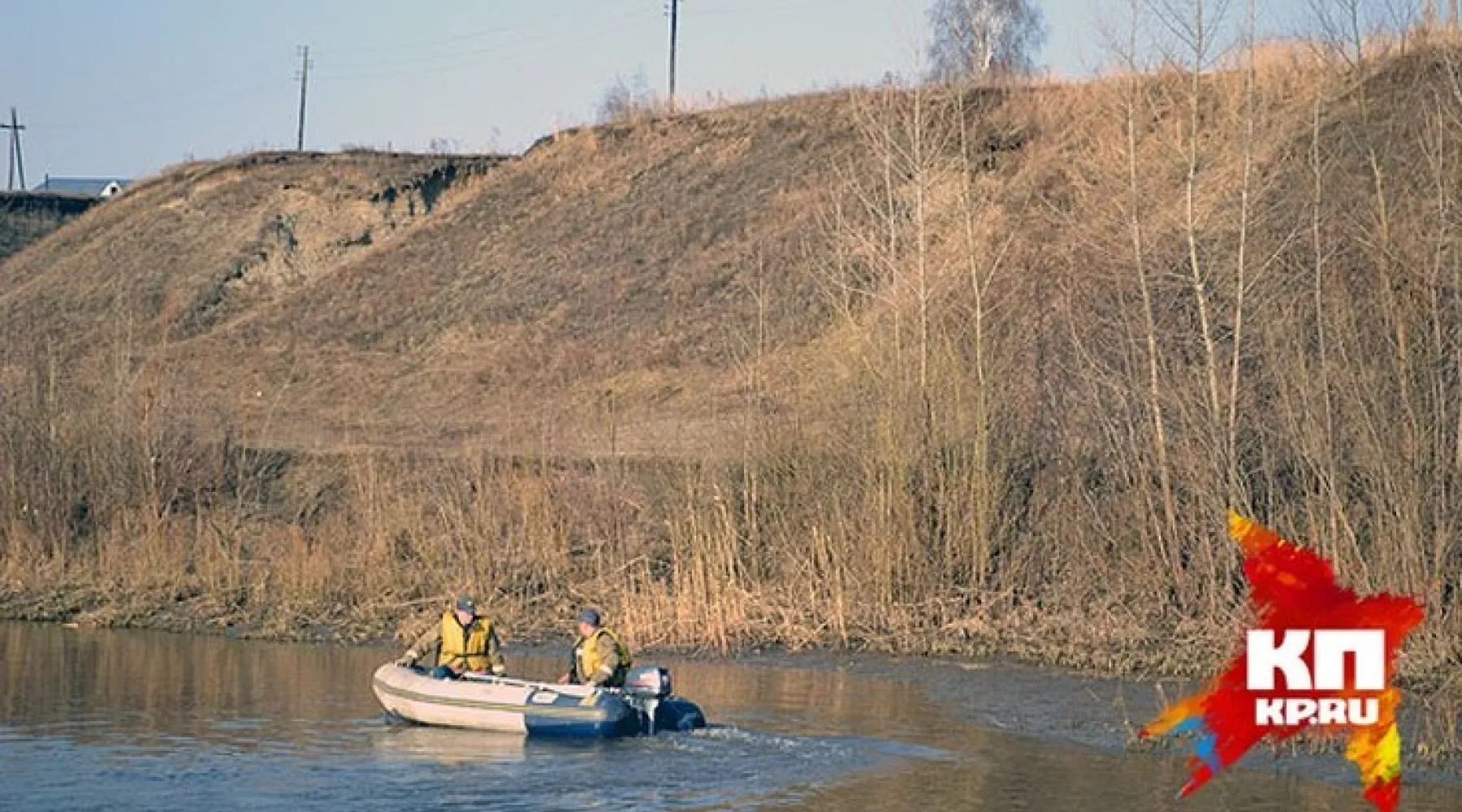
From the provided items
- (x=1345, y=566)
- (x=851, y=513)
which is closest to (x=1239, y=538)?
(x=1345, y=566)

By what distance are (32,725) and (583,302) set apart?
29325 millimetres

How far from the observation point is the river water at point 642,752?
1694 cm

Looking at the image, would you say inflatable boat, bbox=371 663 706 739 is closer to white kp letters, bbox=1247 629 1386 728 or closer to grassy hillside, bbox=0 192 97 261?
white kp letters, bbox=1247 629 1386 728

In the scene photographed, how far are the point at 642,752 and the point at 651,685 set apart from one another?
2.98ft

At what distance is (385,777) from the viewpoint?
17.8 m

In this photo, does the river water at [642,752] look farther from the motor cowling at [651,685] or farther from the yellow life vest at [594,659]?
the yellow life vest at [594,659]

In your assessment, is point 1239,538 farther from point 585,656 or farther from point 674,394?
point 674,394

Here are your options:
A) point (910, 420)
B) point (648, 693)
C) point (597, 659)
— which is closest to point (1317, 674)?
point (648, 693)

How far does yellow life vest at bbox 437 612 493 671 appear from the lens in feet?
69.5

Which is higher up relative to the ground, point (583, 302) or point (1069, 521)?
point (583, 302)

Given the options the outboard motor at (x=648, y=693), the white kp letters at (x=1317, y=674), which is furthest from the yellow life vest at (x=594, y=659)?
the white kp letters at (x=1317, y=674)

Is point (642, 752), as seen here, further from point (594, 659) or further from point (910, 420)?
point (910, 420)

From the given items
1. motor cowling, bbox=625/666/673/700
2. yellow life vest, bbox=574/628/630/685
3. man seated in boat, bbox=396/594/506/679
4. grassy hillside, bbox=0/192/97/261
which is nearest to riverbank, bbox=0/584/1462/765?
motor cowling, bbox=625/666/673/700

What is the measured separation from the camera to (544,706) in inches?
778
